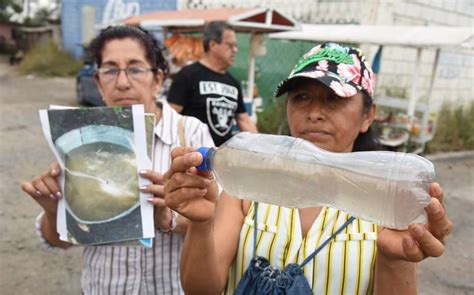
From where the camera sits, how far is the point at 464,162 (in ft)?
25.5

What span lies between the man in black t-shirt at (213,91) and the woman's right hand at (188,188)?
7.75ft

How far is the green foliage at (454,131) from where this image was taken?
8.17 metres

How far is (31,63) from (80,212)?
54.5 feet

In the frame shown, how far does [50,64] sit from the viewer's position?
15906 mm

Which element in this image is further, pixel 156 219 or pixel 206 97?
pixel 206 97

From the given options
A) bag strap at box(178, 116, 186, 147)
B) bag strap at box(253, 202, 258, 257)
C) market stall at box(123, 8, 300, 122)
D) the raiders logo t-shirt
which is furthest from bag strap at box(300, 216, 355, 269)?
market stall at box(123, 8, 300, 122)

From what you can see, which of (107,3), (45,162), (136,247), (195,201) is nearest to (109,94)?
(136,247)

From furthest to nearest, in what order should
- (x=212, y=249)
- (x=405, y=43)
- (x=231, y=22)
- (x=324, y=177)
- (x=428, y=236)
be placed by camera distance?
(x=405, y=43) → (x=231, y=22) → (x=212, y=249) → (x=324, y=177) → (x=428, y=236)

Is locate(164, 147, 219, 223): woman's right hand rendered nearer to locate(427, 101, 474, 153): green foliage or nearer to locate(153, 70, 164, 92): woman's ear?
locate(153, 70, 164, 92): woman's ear

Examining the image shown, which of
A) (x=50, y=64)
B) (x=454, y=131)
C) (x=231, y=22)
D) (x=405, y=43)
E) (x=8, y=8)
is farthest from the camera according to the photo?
(x=8, y=8)

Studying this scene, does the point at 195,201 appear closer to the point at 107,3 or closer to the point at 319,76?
the point at 319,76

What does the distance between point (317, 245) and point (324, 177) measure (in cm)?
26

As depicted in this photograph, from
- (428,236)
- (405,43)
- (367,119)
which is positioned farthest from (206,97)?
(405,43)

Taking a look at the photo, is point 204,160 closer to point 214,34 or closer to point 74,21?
point 214,34
